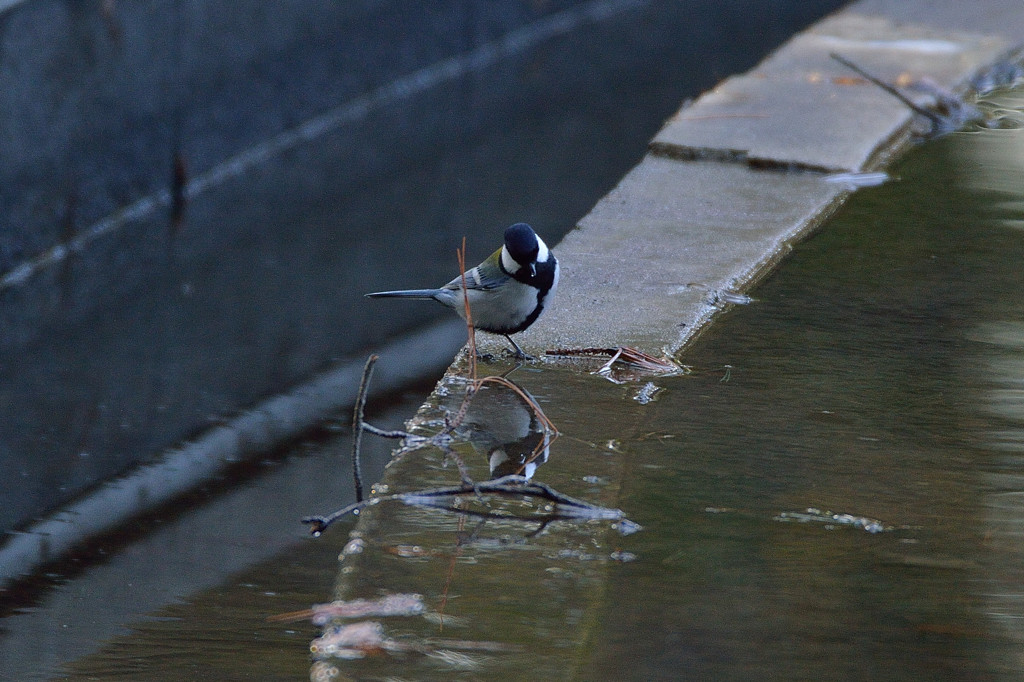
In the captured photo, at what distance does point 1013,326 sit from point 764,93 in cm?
258

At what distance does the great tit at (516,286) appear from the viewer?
3.18 metres

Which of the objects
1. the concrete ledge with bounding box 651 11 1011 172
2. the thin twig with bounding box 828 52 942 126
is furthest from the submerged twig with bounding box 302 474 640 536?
the thin twig with bounding box 828 52 942 126

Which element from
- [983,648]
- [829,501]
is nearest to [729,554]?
[829,501]

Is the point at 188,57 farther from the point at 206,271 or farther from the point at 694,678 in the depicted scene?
the point at 694,678

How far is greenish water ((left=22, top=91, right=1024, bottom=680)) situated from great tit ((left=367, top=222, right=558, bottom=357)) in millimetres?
161

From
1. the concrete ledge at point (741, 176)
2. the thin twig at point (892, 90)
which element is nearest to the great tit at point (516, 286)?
the concrete ledge at point (741, 176)

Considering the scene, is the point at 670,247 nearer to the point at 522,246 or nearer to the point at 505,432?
the point at 522,246

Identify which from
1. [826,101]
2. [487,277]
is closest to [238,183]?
[826,101]

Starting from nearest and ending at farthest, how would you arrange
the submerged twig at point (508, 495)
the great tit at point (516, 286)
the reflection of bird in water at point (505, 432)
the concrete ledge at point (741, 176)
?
the submerged twig at point (508, 495) < the reflection of bird in water at point (505, 432) < the great tit at point (516, 286) < the concrete ledge at point (741, 176)

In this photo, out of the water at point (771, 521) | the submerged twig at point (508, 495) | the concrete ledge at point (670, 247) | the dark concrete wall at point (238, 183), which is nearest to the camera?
the water at point (771, 521)

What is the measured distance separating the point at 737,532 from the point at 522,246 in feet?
3.62

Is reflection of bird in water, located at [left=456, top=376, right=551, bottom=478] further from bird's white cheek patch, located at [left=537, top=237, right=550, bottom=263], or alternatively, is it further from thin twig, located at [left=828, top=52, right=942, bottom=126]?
thin twig, located at [left=828, top=52, right=942, bottom=126]

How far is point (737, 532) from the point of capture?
2.37 metres

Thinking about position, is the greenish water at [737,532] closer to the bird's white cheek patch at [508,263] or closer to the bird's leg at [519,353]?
the bird's leg at [519,353]
